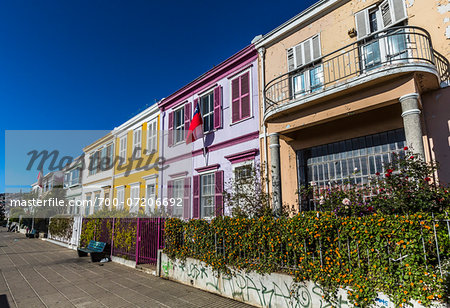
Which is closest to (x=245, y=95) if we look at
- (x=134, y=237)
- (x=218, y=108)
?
(x=218, y=108)

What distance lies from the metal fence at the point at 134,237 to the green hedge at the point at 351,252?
324cm

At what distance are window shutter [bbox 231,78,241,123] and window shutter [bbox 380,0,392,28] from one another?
5.26 metres

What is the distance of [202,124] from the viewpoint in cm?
1225

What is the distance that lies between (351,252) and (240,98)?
7768 millimetres

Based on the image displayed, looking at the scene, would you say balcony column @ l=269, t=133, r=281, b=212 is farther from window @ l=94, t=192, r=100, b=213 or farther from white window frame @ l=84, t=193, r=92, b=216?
white window frame @ l=84, t=193, r=92, b=216

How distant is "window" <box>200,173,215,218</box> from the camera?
458 inches

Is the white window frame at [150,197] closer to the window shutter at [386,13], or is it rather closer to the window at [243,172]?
the window at [243,172]

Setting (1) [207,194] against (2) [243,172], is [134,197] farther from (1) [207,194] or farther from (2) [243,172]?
(2) [243,172]

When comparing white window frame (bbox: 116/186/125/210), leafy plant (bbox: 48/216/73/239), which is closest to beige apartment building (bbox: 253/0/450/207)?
white window frame (bbox: 116/186/125/210)

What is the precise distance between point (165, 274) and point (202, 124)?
251 inches

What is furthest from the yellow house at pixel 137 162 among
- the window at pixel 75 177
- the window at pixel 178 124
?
the window at pixel 75 177

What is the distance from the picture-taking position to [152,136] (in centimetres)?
1623

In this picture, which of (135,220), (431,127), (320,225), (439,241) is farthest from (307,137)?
(135,220)

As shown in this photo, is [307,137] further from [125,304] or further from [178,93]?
[178,93]
